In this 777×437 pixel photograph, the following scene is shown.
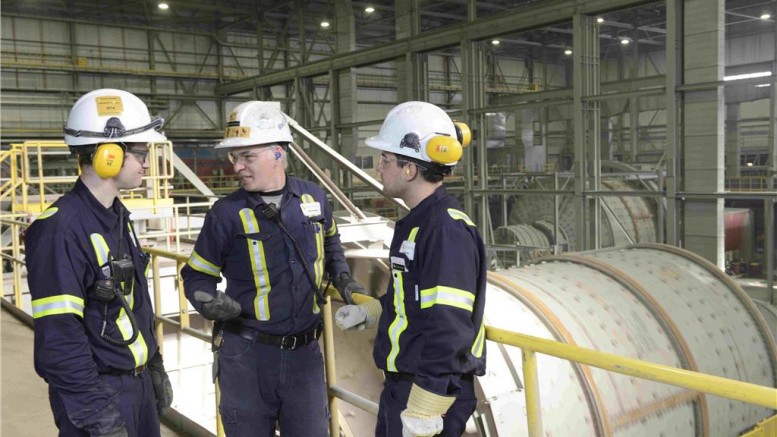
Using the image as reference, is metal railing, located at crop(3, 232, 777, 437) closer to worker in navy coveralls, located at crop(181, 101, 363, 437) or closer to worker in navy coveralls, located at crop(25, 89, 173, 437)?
worker in navy coveralls, located at crop(181, 101, 363, 437)

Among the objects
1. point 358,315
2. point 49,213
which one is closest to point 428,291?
point 358,315

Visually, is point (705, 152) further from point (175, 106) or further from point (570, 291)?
point (175, 106)

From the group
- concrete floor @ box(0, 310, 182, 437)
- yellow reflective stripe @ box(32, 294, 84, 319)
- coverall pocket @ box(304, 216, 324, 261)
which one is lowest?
concrete floor @ box(0, 310, 182, 437)

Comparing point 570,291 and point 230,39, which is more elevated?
point 230,39

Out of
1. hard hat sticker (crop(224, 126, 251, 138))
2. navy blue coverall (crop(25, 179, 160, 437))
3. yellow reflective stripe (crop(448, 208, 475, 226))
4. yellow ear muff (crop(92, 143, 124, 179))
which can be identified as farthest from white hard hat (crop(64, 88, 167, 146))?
yellow reflective stripe (crop(448, 208, 475, 226))

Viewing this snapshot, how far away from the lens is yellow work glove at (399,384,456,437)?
2.18 meters

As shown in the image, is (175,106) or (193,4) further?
(175,106)

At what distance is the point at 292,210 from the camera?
3211 mm

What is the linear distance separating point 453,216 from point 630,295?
4.16 m

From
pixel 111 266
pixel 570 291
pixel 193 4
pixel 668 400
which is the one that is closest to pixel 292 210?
pixel 111 266

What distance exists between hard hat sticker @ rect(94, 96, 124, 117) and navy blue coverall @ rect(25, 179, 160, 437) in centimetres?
35

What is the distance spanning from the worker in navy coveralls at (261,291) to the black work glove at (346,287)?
0.09 feet

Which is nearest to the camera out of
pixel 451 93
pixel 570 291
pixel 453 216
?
pixel 453 216

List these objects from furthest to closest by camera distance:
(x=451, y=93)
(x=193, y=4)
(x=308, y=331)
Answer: (x=451, y=93) < (x=193, y=4) < (x=308, y=331)
